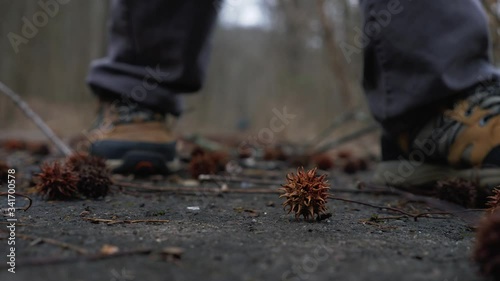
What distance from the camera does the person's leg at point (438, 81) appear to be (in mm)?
1403

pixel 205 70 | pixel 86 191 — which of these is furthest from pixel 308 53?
pixel 86 191

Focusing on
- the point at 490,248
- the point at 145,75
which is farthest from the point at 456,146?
the point at 145,75

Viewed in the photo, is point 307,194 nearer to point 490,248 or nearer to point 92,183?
point 490,248

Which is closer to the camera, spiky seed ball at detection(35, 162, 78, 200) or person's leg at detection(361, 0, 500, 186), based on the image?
spiky seed ball at detection(35, 162, 78, 200)

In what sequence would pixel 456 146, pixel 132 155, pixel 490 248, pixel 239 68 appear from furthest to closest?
pixel 239 68, pixel 132 155, pixel 456 146, pixel 490 248

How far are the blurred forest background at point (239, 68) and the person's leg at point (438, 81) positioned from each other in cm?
127

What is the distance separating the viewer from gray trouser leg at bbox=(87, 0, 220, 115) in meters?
1.87

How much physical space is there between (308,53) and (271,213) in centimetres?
1281

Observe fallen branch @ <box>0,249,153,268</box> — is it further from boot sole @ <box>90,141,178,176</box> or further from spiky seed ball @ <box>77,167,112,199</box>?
boot sole @ <box>90,141,178,176</box>

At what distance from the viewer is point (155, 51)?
1.91 m

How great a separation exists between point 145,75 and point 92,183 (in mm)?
735

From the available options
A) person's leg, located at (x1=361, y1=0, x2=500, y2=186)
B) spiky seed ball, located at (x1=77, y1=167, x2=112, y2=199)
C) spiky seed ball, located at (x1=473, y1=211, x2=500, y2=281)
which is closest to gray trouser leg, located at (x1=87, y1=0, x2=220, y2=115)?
spiky seed ball, located at (x1=77, y1=167, x2=112, y2=199)

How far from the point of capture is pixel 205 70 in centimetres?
207

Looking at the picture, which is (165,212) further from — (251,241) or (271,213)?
(251,241)
